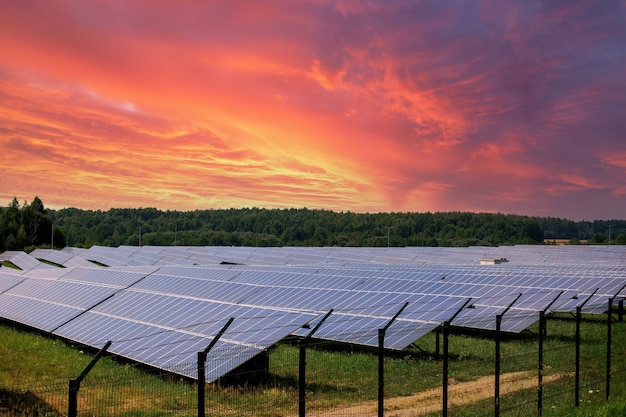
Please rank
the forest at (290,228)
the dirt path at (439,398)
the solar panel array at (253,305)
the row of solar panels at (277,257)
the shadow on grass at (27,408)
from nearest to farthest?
the shadow on grass at (27,408)
the dirt path at (439,398)
the solar panel array at (253,305)
the row of solar panels at (277,257)
the forest at (290,228)

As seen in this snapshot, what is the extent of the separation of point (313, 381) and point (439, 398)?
3.34m

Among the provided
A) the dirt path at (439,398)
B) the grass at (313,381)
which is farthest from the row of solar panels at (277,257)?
the dirt path at (439,398)

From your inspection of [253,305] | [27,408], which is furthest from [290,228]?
[27,408]

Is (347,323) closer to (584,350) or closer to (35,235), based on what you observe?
(584,350)

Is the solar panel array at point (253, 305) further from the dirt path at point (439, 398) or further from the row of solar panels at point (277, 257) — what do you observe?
the row of solar panels at point (277, 257)

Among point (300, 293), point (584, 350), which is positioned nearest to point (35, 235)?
point (300, 293)

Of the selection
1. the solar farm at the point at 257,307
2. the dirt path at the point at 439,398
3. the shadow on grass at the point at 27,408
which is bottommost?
the dirt path at the point at 439,398

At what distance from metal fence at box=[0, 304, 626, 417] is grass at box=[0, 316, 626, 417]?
1.3 inches

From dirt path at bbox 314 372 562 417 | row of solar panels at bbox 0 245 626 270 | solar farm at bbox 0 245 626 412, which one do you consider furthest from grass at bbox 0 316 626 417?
row of solar panels at bbox 0 245 626 270

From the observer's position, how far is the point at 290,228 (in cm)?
16762

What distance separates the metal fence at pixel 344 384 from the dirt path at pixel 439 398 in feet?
0.09

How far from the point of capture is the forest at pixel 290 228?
149375mm

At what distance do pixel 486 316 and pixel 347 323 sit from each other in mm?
5662

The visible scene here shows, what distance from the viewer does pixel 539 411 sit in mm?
12812
